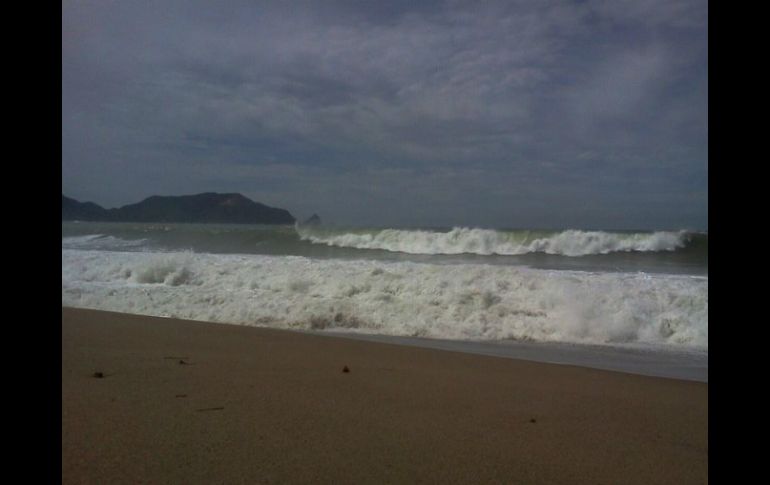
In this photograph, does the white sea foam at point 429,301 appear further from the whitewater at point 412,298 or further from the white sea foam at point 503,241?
the white sea foam at point 503,241

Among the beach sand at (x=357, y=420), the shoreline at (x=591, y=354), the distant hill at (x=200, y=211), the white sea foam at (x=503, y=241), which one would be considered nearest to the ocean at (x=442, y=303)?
the shoreline at (x=591, y=354)

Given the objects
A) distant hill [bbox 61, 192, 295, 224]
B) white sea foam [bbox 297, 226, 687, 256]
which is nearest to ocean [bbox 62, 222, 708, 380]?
white sea foam [bbox 297, 226, 687, 256]

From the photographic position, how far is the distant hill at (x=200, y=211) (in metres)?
34.1

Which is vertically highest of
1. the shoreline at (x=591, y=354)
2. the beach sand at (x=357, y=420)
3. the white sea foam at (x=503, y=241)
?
the white sea foam at (x=503, y=241)

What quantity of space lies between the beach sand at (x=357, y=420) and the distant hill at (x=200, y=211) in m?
29.4

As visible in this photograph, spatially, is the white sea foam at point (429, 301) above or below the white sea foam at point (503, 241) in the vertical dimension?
below

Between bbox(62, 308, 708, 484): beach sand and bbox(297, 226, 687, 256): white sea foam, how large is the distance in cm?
1919

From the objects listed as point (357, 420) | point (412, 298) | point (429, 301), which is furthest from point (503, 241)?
point (357, 420)

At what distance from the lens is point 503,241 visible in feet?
85.6

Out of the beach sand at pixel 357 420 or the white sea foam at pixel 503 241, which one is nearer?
the beach sand at pixel 357 420

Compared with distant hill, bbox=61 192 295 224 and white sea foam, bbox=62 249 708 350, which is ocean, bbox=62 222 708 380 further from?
distant hill, bbox=61 192 295 224

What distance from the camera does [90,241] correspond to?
31547mm

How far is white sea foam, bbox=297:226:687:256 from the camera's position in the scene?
2330cm
